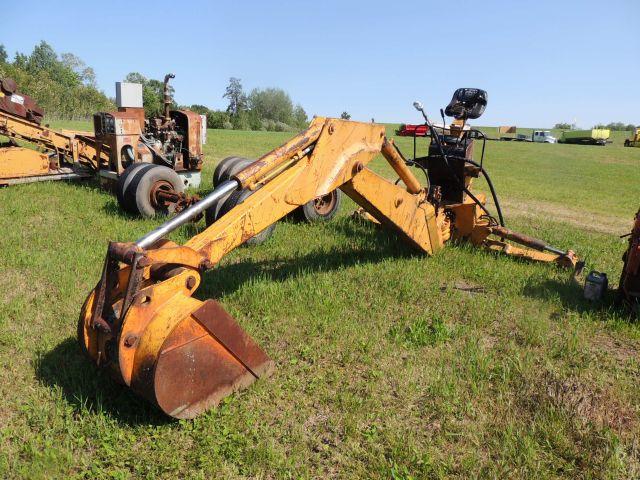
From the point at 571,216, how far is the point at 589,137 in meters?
54.4

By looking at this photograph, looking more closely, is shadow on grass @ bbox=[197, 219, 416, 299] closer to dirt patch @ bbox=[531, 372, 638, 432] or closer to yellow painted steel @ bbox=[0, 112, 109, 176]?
dirt patch @ bbox=[531, 372, 638, 432]

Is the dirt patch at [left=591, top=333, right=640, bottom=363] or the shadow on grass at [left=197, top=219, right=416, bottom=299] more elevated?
the shadow on grass at [left=197, top=219, right=416, bottom=299]

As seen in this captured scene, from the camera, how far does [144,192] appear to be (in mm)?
8023

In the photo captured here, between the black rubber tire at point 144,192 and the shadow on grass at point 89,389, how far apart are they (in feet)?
14.5

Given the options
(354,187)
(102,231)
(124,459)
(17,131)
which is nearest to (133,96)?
(17,131)

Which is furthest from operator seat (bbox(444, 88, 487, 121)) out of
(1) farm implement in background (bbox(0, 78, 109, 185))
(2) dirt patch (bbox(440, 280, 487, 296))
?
(1) farm implement in background (bbox(0, 78, 109, 185))

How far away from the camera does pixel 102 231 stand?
7168mm

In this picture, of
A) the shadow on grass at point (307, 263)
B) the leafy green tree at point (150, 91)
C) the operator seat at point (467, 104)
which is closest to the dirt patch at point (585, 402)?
the shadow on grass at point (307, 263)

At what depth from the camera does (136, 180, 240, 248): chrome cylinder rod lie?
3.13 m

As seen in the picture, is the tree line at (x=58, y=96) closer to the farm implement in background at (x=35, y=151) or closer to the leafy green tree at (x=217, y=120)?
the leafy green tree at (x=217, y=120)

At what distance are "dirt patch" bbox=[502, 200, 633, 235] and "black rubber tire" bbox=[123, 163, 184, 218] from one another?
26.2 ft

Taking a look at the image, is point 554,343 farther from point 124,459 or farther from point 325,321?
point 124,459

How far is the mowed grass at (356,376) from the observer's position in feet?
9.34

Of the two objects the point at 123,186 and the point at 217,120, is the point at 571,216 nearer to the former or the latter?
the point at 123,186
